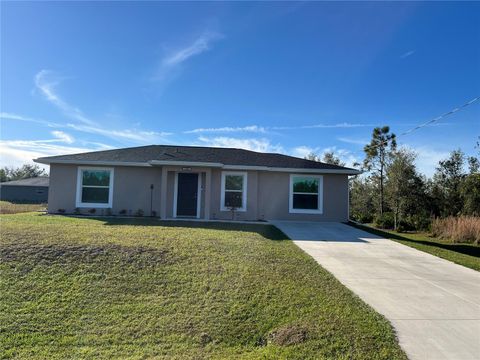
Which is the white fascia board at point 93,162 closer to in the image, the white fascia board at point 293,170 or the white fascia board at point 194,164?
the white fascia board at point 194,164

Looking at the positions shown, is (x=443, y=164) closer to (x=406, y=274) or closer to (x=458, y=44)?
(x=458, y=44)

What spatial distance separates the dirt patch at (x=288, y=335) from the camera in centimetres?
406

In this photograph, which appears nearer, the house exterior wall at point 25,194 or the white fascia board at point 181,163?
the white fascia board at point 181,163

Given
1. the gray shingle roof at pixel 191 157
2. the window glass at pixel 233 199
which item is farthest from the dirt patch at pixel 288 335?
the gray shingle roof at pixel 191 157

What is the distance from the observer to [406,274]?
7012mm

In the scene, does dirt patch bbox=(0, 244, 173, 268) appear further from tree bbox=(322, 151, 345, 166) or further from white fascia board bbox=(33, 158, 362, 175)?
tree bbox=(322, 151, 345, 166)

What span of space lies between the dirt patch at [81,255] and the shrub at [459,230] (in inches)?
509

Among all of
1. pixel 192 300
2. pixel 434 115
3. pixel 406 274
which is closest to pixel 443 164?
pixel 434 115

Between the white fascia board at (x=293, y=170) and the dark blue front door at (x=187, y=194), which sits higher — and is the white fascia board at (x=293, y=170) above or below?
above

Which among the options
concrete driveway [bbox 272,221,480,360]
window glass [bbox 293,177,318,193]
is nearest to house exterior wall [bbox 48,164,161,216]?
window glass [bbox 293,177,318,193]

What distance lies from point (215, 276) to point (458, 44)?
39.7ft

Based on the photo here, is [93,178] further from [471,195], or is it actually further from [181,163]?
[471,195]

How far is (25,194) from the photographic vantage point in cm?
3766

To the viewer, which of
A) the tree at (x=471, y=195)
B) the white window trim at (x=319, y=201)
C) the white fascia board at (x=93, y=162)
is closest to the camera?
the white fascia board at (x=93, y=162)
